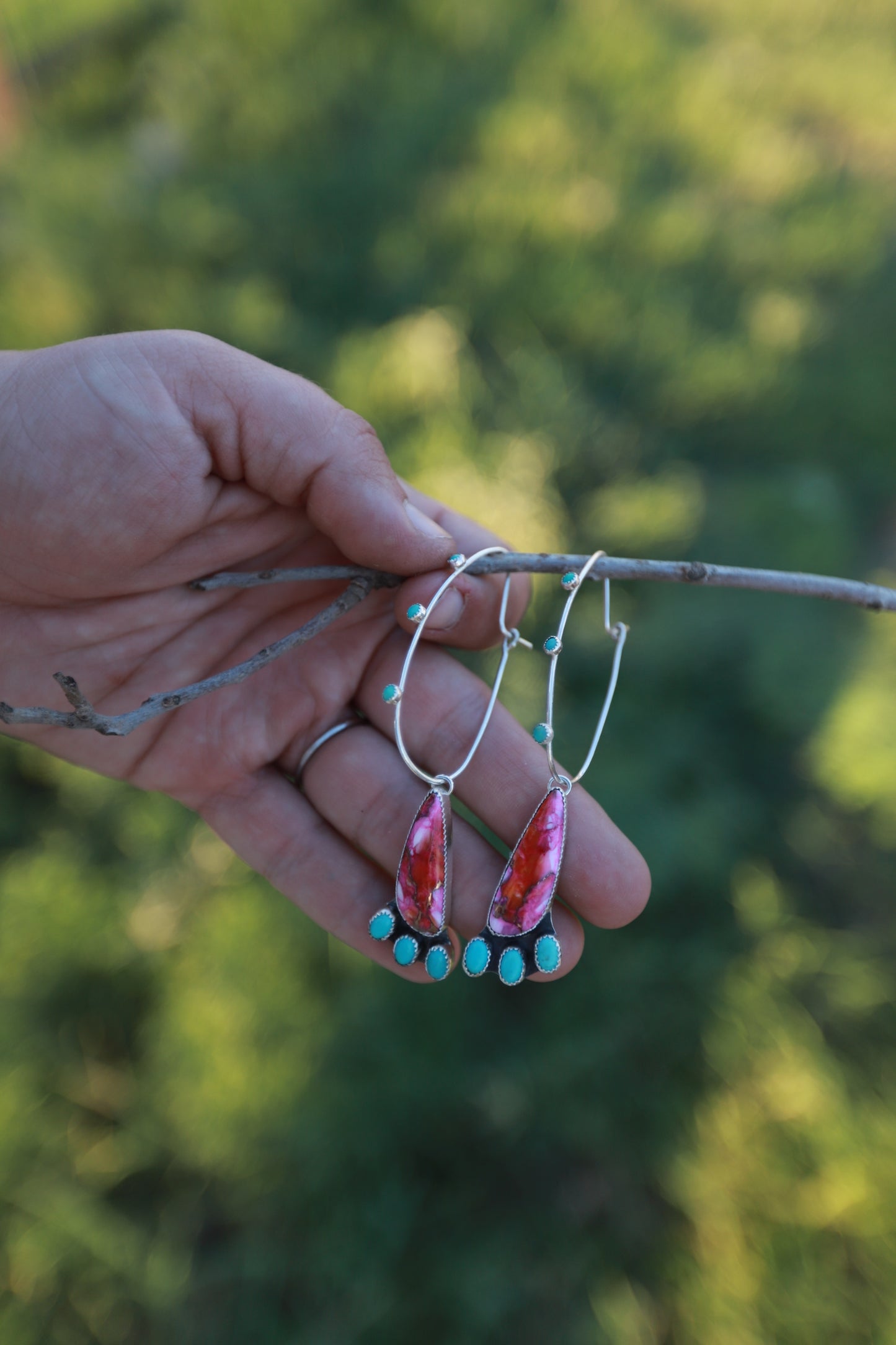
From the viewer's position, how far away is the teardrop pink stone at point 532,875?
4.35 ft

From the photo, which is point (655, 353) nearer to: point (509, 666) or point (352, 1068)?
point (509, 666)

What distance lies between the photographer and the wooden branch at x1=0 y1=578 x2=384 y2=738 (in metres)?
1.01

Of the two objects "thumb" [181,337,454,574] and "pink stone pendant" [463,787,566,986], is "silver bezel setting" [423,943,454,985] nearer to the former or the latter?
"pink stone pendant" [463,787,566,986]

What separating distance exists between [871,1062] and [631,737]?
111 centimetres

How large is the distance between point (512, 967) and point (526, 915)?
80 millimetres

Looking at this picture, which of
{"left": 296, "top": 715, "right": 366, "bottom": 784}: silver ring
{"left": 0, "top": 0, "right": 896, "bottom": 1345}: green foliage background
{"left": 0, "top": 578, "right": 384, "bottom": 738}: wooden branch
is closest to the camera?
{"left": 0, "top": 578, "right": 384, "bottom": 738}: wooden branch

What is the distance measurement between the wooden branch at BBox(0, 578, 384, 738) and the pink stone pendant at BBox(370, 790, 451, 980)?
1.14 feet

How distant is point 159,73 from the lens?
3.75 m

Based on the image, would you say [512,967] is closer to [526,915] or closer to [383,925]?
[526,915]

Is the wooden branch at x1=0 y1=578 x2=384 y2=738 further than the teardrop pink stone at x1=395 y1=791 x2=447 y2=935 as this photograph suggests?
No

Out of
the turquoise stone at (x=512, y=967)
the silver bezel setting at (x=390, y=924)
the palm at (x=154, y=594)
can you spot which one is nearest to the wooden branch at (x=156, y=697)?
the palm at (x=154, y=594)

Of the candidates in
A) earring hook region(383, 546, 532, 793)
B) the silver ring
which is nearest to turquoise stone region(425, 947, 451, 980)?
earring hook region(383, 546, 532, 793)

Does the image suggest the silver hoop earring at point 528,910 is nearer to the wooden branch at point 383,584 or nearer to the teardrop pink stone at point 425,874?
the teardrop pink stone at point 425,874

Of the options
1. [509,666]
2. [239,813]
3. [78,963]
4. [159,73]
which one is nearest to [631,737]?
[509,666]
